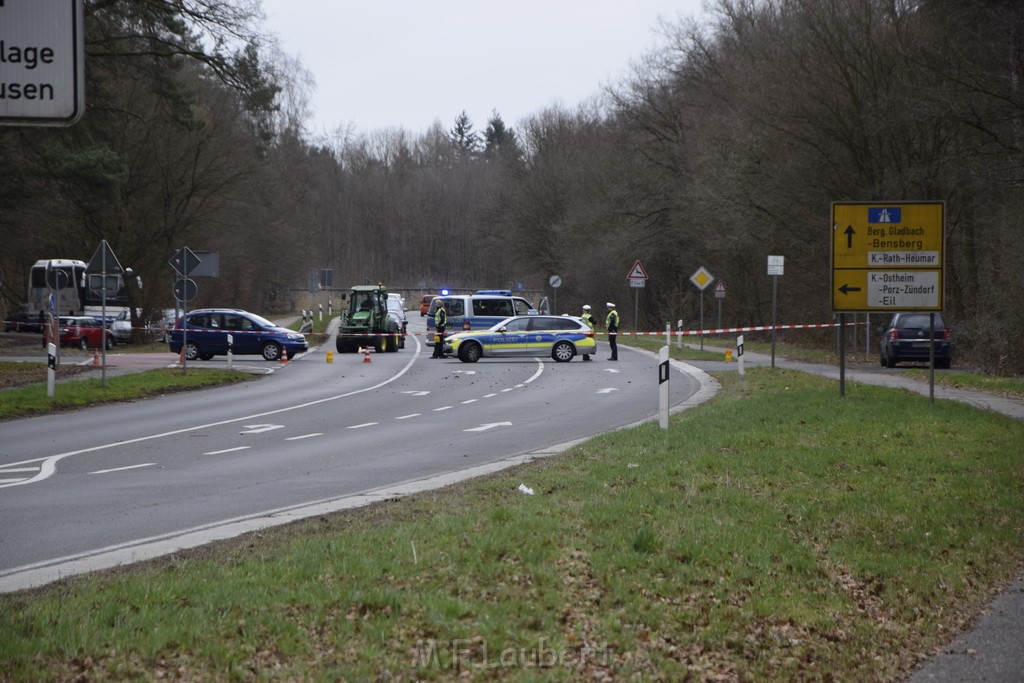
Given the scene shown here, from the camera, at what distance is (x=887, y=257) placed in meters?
19.6

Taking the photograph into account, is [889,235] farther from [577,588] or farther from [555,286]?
[555,286]

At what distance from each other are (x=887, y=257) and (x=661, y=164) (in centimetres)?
3826

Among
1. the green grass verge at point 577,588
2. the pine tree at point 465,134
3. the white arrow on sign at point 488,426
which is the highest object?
the pine tree at point 465,134

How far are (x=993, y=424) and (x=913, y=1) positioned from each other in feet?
65.5

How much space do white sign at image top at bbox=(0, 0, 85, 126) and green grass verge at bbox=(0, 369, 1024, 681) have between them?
2.38 m

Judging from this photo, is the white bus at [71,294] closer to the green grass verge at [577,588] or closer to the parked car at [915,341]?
the parked car at [915,341]

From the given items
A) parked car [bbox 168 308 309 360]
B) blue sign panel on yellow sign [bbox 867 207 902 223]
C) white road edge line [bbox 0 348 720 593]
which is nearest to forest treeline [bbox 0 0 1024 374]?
parked car [bbox 168 308 309 360]

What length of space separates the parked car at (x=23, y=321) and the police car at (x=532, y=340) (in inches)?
1065

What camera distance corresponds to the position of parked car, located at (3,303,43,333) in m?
57.8

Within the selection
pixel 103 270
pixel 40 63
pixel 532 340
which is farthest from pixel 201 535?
pixel 532 340

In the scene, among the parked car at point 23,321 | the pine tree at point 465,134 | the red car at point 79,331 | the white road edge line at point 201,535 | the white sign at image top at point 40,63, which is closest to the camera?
the white sign at image top at point 40,63

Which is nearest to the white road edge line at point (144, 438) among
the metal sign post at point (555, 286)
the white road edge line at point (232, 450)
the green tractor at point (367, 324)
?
the white road edge line at point (232, 450)

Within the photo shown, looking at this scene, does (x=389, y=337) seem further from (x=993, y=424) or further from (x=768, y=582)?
(x=768, y=582)

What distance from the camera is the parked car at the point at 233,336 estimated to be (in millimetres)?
41125
